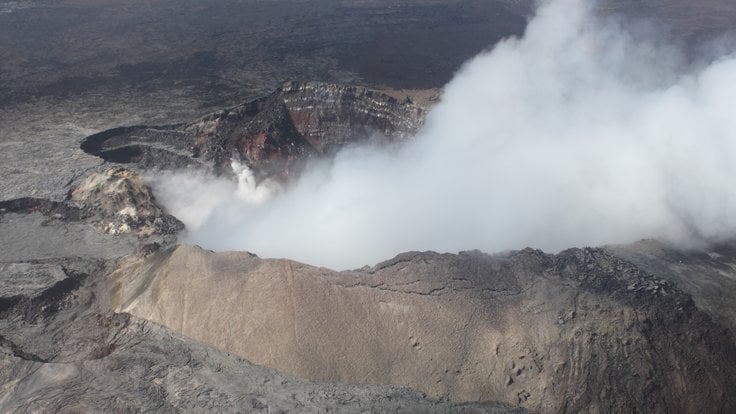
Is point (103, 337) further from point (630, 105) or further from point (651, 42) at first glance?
point (651, 42)

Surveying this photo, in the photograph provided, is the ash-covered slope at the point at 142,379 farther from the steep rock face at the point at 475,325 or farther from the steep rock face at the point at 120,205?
the steep rock face at the point at 120,205

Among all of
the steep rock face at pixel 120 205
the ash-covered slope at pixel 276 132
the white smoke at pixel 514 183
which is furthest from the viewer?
the ash-covered slope at pixel 276 132

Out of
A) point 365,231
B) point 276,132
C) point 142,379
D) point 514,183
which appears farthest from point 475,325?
point 276,132

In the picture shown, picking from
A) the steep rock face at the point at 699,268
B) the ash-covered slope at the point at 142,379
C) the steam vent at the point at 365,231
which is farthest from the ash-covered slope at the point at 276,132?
the steep rock face at the point at 699,268

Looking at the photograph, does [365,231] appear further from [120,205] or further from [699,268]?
[699,268]

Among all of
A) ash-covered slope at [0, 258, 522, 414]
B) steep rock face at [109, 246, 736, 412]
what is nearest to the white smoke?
Answer: steep rock face at [109, 246, 736, 412]
